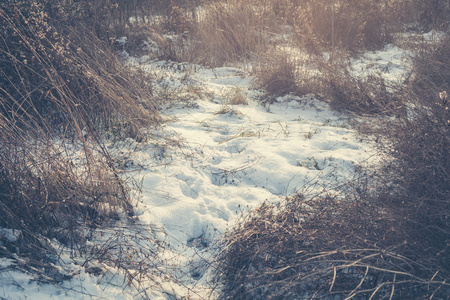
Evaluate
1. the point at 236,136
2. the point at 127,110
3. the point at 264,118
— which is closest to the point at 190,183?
the point at 236,136

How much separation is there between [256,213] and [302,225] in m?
0.38

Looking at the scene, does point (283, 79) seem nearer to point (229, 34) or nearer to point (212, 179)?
point (229, 34)

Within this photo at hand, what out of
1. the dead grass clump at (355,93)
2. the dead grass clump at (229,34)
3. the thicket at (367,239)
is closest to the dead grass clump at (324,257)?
the thicket at (367,239)

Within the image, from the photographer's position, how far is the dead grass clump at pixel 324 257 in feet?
4.74

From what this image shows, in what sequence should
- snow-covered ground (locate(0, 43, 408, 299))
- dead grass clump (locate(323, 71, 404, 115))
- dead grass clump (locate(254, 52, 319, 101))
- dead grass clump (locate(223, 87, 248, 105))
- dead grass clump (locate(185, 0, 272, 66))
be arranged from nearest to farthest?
snow-covered ground (locate(0, 43, 408, 299)) → dead grass clump (locate(323, 71, 404, 115)) → dead grass clump (locate(223, 87, 248, 105)) → dead grass clump (locate(254, 52, 319, 101)) → dead grass clump (locate(185, 0, 272, 66))

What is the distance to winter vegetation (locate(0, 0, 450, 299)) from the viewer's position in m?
1.60

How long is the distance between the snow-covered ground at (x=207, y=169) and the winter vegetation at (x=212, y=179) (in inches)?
0.5

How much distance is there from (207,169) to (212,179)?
0.14m

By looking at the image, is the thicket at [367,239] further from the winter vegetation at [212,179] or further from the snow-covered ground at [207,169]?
the snow-covered ground at [207,169]

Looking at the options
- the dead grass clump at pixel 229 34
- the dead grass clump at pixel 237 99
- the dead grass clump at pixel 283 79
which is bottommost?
the dead grass clump at pixel 237 99

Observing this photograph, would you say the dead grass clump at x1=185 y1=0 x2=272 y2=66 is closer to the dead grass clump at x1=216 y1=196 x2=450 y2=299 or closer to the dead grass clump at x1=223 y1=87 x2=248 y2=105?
the dead grass clump at x1=223 y1=87 x2=248 y2=105

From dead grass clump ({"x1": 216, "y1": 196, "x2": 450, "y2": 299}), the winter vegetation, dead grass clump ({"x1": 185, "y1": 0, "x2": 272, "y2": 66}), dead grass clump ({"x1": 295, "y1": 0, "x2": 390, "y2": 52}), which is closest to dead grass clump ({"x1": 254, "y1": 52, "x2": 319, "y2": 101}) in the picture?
the winter vegetation

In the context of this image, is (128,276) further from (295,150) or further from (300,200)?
(295,150)

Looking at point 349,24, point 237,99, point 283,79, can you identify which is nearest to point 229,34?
point 283,79
